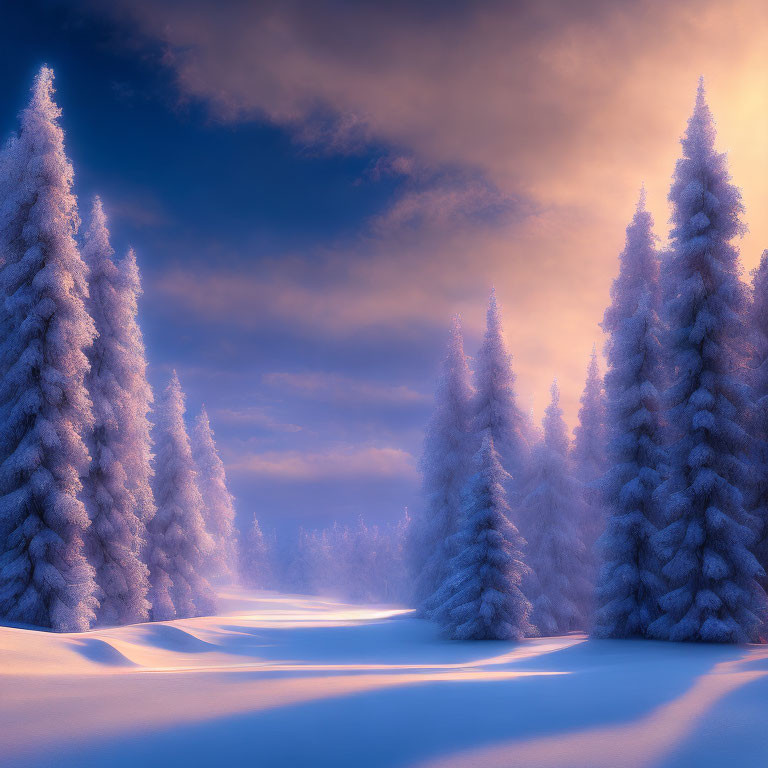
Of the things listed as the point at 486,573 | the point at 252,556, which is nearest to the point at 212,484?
the point at 486,573

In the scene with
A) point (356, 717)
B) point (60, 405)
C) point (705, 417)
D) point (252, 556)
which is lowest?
point (252, 556)

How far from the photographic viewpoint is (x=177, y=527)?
32469 millimetres

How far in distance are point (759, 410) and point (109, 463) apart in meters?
24.3

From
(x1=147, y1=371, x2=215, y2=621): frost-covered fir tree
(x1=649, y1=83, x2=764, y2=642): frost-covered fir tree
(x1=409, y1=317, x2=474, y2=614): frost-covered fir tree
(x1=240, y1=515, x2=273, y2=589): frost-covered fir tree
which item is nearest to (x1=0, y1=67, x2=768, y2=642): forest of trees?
(x1=649, y1=83, x2=764, y2=642): frost-covered fir tree

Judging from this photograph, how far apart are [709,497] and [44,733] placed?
1749 centimetres

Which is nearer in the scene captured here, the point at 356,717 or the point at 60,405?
the point at 356,717

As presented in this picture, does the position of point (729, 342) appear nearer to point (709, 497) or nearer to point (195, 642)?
point (709, 497)

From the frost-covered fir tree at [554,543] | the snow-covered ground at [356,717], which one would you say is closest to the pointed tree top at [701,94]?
the frost-covered fir tree at [554,543]

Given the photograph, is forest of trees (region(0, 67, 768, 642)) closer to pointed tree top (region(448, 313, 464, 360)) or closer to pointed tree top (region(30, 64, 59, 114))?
pointed tree top (region(30, 64, 59, 114))

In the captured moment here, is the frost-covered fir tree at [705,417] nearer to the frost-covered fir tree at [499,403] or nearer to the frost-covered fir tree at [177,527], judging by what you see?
the frost-covered fir tree at [499,403]

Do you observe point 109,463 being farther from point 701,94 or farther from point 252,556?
point 252,556

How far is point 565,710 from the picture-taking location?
6.46 metres

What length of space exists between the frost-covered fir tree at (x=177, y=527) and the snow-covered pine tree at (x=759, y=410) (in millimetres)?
27133

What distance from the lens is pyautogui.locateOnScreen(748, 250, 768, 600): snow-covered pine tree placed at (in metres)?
17.5
